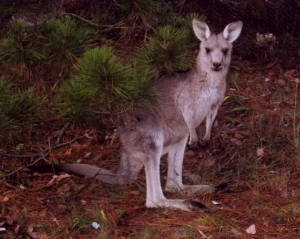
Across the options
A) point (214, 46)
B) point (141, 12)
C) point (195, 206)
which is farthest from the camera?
point (214, 46)

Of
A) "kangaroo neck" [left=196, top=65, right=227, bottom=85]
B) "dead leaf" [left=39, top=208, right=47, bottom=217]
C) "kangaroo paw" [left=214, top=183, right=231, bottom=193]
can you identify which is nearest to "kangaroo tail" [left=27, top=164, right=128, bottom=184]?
"dead leaf" [left=39, top=208, right=47, bottom=217]

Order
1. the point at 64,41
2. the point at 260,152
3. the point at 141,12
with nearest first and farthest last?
the point at 64,41 < the point at 141,12 < the point at 260,152

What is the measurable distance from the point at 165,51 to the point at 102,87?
0.81 metres

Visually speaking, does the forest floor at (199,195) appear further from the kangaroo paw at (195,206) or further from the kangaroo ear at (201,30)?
the kangaroo ear at (201,30)

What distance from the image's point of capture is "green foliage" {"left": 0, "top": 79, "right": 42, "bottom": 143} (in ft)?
11.8

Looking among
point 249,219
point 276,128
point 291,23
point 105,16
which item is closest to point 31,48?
point 105,16

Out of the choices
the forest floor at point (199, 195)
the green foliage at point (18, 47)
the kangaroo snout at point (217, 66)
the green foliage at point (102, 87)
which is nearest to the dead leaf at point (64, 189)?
the forest floor at point (199, 195)

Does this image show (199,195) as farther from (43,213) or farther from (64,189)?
(43,213)

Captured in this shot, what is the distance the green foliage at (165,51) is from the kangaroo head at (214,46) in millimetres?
321

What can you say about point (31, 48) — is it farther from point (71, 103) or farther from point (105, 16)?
point (105, 16)

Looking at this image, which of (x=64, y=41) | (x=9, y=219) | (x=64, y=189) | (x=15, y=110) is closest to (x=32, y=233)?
(x=9, y=219)

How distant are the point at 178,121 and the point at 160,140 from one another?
368 millimetres

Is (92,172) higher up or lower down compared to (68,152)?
higher up

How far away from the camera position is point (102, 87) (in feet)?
11.1
